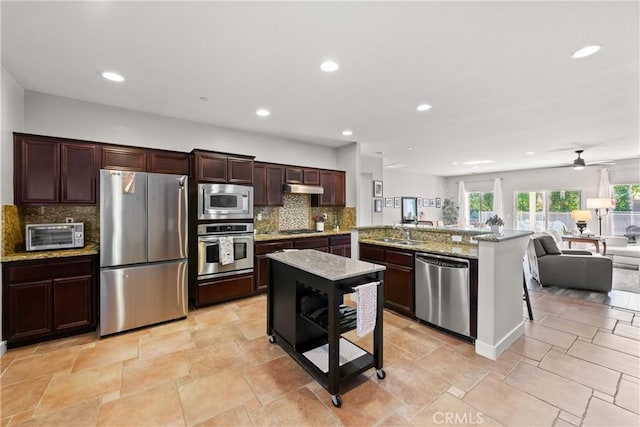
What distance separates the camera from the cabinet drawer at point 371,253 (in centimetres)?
363

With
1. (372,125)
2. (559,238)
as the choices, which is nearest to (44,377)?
(372,125)

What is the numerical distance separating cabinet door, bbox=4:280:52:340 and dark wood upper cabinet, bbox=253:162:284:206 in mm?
2708

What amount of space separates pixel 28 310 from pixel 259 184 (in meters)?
3.08

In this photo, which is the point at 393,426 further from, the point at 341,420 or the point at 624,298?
the point at 624,298

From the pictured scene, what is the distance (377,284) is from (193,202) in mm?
2869

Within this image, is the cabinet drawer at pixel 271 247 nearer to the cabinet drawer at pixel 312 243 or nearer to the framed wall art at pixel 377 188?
the cabinet drawer at pixel 312 243

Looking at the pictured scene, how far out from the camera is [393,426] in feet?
5.67

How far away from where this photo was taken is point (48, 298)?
2773mm

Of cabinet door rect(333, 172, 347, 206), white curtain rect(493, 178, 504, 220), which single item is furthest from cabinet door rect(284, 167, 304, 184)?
white curtain rect(493, 178, 504, 220)

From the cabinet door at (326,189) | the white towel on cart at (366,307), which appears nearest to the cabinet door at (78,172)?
the white towel on cart at (366,307)

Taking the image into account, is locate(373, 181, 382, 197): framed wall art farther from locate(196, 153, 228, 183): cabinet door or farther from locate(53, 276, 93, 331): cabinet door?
locate(53, 276, 93, 331): cabinet door

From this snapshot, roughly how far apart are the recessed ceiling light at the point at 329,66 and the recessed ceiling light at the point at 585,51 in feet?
6.56

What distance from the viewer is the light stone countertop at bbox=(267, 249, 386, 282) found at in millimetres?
2016

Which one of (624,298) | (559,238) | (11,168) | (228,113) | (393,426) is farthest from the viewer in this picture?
(559,238)
